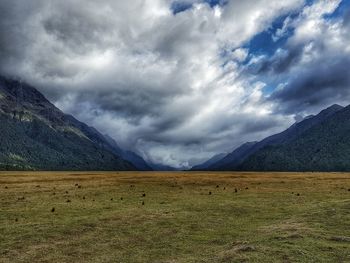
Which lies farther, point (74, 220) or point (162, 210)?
point (162, 210)

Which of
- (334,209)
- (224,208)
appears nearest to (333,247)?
(334,209)

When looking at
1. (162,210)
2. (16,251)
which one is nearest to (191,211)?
(162,210)

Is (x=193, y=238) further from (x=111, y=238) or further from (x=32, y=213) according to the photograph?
(x=32, y=213)

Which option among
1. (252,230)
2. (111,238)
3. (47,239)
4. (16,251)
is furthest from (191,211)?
(16,251)

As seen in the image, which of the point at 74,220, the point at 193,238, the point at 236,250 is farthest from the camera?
the point at 74,220

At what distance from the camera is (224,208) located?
123 ft

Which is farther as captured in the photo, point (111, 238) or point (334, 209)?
point (334, 209)

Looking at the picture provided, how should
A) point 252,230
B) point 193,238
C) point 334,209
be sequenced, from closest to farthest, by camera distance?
point 193,238, point 252,230, point 334,209

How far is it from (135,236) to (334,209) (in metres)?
19.8

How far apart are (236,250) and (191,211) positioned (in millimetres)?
16072

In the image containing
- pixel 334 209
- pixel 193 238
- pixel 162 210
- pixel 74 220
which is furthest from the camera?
pixel 162 210

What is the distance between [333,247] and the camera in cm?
2048

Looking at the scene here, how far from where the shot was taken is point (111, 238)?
24.8 m

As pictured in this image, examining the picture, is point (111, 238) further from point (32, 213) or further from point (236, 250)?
point (32, 213)
